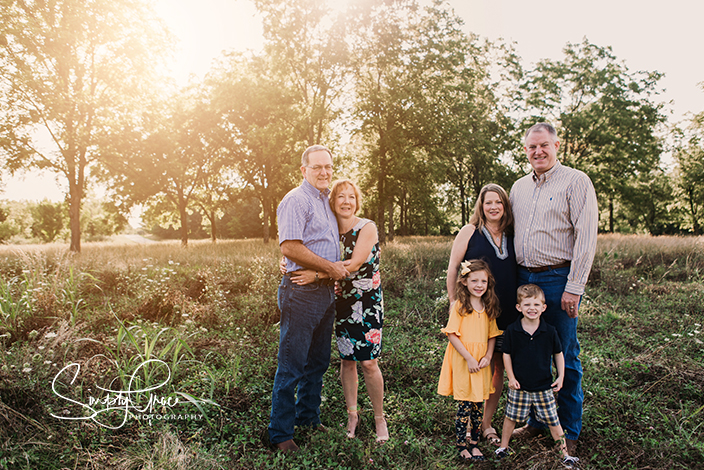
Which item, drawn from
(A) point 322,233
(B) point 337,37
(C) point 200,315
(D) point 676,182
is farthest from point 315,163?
(D) point 676,182

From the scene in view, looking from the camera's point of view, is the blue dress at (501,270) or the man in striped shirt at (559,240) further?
the blue dress at (501,270)

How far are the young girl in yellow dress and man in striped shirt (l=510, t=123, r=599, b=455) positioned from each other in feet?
1.51

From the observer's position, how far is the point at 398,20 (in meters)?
15.4

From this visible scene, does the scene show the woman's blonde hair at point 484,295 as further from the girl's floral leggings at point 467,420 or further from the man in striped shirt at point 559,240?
the girl's floral leggings at point 467,420

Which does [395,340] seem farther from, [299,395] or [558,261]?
[558,261]

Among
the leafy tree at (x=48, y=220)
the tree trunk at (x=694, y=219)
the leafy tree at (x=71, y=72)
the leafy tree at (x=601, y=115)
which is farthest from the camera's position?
the leafy tree at (x=48, y=220)

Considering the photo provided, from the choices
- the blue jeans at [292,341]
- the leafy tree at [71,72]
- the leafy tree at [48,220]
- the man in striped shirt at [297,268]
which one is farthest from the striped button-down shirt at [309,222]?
the leafy tree at [48,220]

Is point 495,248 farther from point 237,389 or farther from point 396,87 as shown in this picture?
point 396,87

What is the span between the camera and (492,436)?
327cm

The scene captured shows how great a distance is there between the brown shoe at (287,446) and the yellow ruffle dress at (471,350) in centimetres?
129

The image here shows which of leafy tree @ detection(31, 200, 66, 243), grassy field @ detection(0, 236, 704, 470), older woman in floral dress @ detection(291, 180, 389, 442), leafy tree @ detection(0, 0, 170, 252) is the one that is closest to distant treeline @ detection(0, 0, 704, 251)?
leafy tree @ detection(0, 0, 170, 252)

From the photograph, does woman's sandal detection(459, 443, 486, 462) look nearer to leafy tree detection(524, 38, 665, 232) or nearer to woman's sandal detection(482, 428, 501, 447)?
woman's sandal detection(482, 428, 501, 447)

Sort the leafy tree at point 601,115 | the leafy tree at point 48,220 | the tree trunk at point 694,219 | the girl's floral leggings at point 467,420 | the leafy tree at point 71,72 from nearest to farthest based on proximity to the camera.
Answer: the girl's floral leggings at point 467,420, the leafy tree at point 71,72, the leafy tree at point 601,115, the tree trunk at point 694,219, the leafy tree at point 48,220

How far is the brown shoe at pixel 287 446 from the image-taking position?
3002 mm
